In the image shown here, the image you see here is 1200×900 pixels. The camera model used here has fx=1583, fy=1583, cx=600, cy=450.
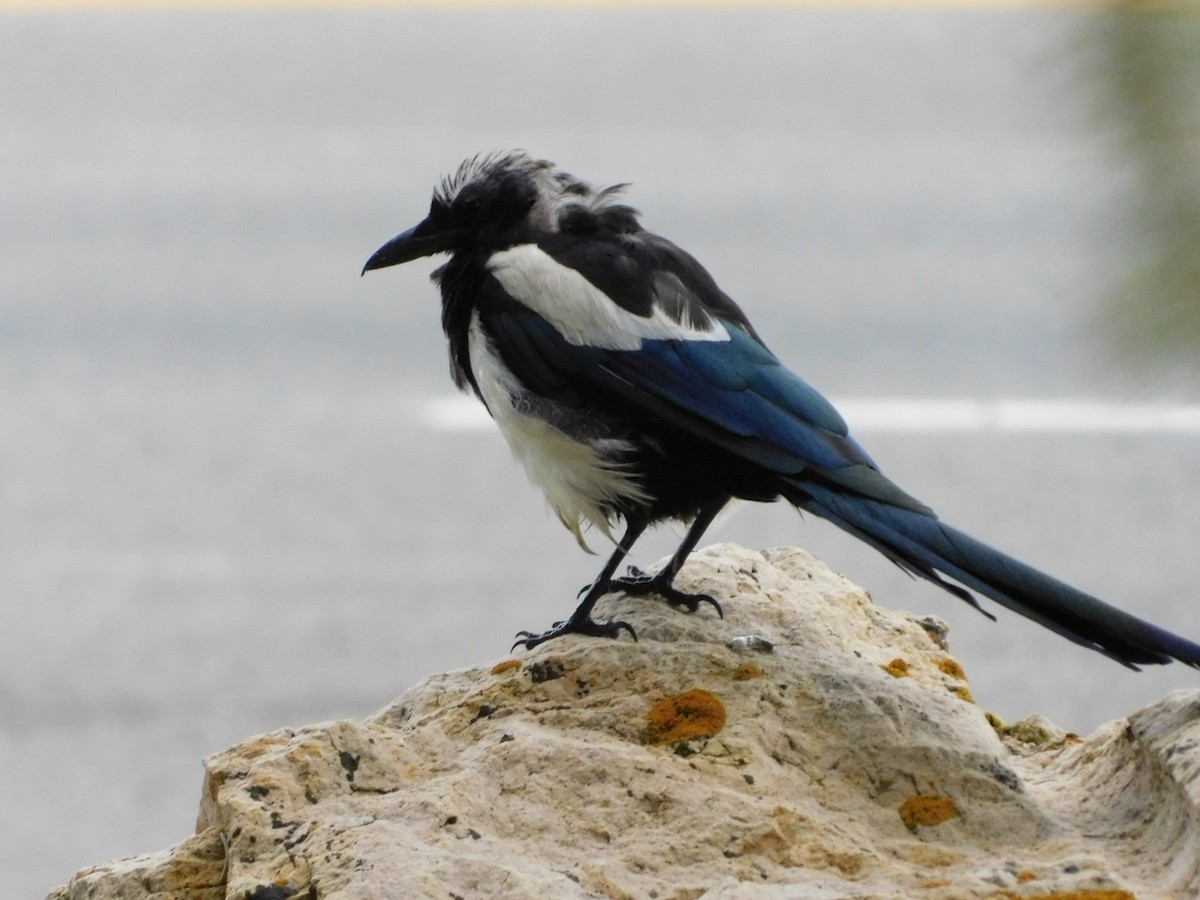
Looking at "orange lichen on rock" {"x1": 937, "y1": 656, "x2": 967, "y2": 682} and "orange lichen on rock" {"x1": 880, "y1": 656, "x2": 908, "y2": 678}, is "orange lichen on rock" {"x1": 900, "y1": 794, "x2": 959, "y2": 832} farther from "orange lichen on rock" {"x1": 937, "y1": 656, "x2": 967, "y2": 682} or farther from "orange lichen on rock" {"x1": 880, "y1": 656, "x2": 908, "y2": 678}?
"orange lichen on rock" {"x1": 937, "y1": 656, "x2": 967, "y2": 682}

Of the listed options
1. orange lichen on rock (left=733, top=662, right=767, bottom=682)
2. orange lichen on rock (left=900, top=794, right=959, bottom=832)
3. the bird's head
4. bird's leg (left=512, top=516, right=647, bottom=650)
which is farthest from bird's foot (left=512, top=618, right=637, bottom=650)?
the bird's head

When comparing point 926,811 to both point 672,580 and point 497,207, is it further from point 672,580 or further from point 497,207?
point 497,207

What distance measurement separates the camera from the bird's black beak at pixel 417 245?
9.04 ft

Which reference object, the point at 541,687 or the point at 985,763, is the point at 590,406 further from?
the point at 985,763

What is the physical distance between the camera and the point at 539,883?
174cm

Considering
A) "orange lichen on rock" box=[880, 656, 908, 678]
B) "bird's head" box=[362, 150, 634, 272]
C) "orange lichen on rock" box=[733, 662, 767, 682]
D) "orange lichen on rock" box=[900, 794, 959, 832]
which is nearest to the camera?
"orange lichen on rock" box=[900, 794, 959, 832]

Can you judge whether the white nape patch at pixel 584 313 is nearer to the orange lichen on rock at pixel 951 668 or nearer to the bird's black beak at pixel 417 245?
the bird's black beak at pixel 417 245

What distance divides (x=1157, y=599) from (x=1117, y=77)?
3.53 meters

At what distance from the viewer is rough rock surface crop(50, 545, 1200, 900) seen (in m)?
1.78

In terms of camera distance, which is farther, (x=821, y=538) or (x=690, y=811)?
(x=821, y=538)

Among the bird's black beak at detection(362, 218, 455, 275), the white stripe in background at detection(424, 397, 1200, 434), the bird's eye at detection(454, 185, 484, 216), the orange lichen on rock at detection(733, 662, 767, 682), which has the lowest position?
the orange lichen on rock at detection(733, 662, 767, 682)

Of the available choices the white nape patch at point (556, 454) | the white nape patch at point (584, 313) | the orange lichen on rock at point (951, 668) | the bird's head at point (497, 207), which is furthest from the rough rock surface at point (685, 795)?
the bird's head at point (497, 207)

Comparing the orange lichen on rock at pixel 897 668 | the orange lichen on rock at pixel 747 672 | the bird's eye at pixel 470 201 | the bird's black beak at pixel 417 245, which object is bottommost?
the orange lichen on rock at pixel 747 672

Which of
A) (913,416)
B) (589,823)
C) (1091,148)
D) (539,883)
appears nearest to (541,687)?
(589,823)
